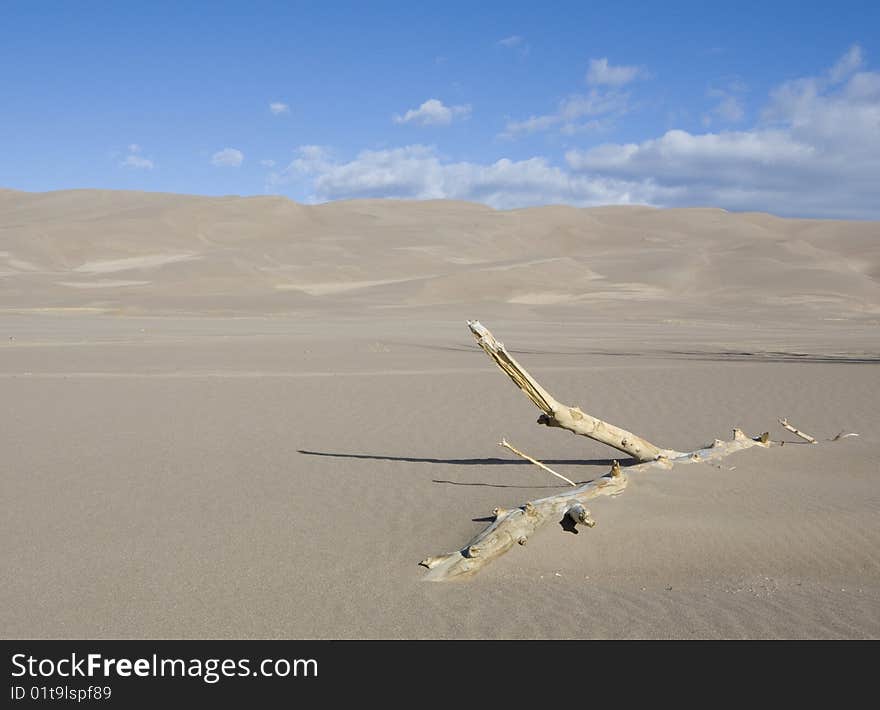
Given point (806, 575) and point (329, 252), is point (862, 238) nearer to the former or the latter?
point (329, 252)

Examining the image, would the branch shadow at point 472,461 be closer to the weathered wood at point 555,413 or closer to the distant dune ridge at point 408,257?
the weathered wood at point 555,413

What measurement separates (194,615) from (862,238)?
9751 centimetres

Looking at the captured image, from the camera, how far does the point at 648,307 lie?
49.2 metres

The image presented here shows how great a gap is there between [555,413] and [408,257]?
64430 millimetres

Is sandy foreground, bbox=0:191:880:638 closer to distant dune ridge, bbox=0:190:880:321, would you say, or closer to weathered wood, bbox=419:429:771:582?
weathered wood, bbox=419:429:771:582

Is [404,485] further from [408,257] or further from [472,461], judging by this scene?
[408,257]

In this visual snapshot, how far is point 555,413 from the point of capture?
713 centimetres

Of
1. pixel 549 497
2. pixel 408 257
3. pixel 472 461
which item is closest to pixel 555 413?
pixel 549 497

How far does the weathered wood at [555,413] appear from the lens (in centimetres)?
679

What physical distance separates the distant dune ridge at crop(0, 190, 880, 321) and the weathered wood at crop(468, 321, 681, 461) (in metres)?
38.7

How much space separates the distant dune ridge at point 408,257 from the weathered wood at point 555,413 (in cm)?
3865

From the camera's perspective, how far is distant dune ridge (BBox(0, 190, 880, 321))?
5288 cm

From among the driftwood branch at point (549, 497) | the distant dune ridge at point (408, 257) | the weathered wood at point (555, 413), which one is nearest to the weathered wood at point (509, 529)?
the driftwood branch at point (549, 497)
